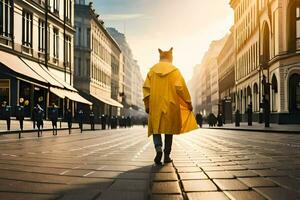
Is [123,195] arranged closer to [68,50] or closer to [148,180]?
[148,180]

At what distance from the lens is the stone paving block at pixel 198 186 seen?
16.1ft

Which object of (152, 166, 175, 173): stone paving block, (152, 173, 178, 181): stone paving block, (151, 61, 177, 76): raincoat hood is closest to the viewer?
(152, 173, 178, 181): stone paving block

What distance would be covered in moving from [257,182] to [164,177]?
1.18 metres

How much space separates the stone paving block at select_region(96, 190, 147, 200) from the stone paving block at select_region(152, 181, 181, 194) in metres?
0.22

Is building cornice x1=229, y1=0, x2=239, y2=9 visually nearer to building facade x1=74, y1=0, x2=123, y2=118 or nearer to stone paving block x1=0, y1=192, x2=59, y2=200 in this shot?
building facade x1=74, y1=0, x2=123, y2=118

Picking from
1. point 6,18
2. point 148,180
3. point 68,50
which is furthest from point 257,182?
point 68,50

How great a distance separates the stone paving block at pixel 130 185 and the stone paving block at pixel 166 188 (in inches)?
4.5

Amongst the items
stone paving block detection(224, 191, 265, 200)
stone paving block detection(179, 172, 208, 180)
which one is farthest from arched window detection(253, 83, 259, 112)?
stone paving block detection(224, 191, 265, 200)

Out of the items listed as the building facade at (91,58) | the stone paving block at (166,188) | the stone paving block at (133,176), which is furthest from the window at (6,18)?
the building facade at (91,58)

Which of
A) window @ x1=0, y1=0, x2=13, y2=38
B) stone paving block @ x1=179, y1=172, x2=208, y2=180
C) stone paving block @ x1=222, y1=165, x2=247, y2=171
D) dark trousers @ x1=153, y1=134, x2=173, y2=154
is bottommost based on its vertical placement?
stone paving block @ x1=222, y1=165, x2=247, y2=171

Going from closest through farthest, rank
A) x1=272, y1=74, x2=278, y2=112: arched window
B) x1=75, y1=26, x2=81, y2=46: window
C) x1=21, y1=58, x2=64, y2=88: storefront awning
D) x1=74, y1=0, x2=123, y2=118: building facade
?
x1=21, y1=58, x2=64, y2=88: storefront awning, x1=272, y1=74, x2=278, y2=112: arched window, x1=74, y1=0, x2=123, y2=118: building facade, x1=75, y1=26, x2=81, y2=46: window

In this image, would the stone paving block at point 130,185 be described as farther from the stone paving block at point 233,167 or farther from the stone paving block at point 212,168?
the stone paving block at point 233,167

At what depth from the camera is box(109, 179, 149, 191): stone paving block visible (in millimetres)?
5027

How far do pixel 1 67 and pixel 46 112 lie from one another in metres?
11.1
